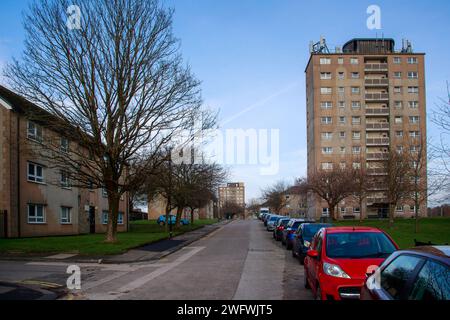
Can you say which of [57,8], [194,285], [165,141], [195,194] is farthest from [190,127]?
[195,194]

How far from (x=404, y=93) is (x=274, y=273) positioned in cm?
7142

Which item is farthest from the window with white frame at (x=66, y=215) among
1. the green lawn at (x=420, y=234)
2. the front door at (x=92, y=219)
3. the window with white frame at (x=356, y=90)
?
the window with white frame at (x=356, y=90)

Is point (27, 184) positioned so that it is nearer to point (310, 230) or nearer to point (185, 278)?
point (310, 230)

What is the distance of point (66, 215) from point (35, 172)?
5640 millimetres

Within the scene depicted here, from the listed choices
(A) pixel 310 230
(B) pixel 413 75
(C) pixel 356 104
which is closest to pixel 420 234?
(A) pixel 310 230

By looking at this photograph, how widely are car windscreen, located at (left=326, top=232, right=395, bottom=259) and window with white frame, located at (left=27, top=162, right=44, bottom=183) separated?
934 inches

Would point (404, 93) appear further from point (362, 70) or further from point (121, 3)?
point (121, 3)

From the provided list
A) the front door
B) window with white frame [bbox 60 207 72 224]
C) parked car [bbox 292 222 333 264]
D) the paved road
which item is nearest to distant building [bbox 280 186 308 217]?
the front door

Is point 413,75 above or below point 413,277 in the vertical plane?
above

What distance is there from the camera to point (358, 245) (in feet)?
30.9

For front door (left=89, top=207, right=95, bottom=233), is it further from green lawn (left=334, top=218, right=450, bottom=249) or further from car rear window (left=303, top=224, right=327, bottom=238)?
car rear window (left=303, top=224, right=327, bottom=238)

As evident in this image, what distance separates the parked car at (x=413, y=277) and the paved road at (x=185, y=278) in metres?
4.45

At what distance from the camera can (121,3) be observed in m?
23.7

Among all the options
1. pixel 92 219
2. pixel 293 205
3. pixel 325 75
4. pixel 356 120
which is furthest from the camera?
pixel 293 205
